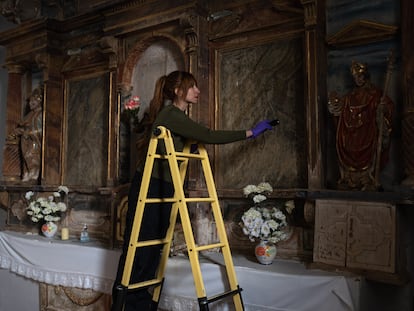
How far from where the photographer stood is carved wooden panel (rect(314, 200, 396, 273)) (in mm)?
3080

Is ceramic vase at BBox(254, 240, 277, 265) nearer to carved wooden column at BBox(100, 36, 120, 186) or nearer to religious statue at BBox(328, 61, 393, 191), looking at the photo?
religious statue at BBox(328, 61, 393, 191)

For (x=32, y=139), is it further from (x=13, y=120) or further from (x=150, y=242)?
(x=150, y=242)

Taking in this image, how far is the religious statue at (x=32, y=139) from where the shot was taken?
5.69 meters

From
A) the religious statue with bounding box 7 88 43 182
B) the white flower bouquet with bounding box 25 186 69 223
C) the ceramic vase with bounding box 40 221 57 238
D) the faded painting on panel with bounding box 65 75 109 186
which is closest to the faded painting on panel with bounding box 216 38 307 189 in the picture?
the faded painting on panel with bounding box 65 75 109 186

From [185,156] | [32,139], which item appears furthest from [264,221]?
[32,139]

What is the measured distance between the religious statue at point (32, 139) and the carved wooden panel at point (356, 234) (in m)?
3.79

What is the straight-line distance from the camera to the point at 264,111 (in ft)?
13.4

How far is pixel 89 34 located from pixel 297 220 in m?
3.41

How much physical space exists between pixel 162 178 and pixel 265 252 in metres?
1.00

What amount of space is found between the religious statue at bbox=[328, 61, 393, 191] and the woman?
0.70 m

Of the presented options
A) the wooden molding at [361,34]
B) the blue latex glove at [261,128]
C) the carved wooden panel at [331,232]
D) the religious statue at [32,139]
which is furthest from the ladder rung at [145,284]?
the religious statue at [32,139]

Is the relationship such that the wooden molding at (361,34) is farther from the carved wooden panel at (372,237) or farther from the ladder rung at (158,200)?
the ladder rung at (158,200)

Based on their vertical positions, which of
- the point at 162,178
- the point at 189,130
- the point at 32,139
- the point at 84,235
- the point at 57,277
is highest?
the point at 32,139

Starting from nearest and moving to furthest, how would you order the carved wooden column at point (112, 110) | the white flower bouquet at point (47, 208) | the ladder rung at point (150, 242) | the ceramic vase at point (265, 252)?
the ladder rung at point (150, 242), the ceramic vase at point (265, 252), the carved wooden column at point (112, 110), the white flower bouquet at point (47, 208)
